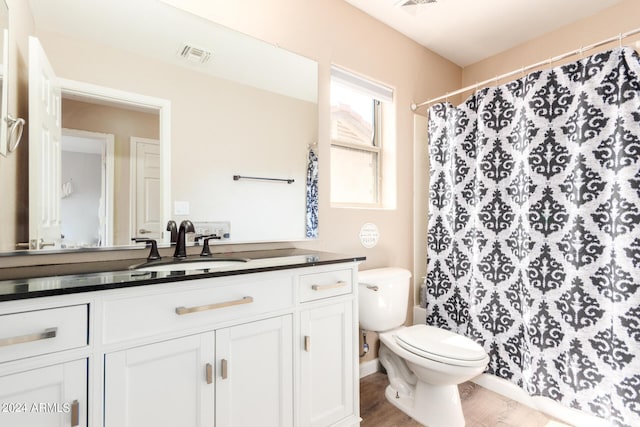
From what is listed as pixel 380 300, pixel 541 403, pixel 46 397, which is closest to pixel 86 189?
pixel 46 397

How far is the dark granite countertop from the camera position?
79 cm

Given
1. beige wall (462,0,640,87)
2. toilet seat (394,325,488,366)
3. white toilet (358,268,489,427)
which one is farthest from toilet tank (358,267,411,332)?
beige wall (462,0,640,87)

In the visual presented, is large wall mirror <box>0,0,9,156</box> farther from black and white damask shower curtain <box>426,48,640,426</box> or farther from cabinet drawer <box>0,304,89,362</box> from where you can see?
black and white damask shower curtain <box>426,48,640,426</box>

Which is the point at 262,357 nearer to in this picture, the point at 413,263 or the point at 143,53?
the point at 143,53

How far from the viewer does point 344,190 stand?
2.24m

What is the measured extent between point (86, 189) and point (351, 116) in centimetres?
166

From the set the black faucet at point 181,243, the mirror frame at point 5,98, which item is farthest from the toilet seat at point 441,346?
the mirror frame at point 5,98

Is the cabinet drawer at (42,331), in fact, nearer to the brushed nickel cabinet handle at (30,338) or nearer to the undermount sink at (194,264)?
the brushed nickel cabinet handle at (30,338)

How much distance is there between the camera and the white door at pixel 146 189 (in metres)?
1.35

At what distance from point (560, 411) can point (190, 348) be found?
6.33ft

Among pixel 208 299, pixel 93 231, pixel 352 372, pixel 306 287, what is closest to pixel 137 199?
pixel 93 231

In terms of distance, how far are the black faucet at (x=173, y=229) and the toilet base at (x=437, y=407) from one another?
4.87 feet

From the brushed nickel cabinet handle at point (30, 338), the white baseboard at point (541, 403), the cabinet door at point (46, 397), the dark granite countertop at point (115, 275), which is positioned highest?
the dark granite countertop at point (115, 275)

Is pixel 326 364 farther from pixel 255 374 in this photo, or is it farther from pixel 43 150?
pixel 43 150
